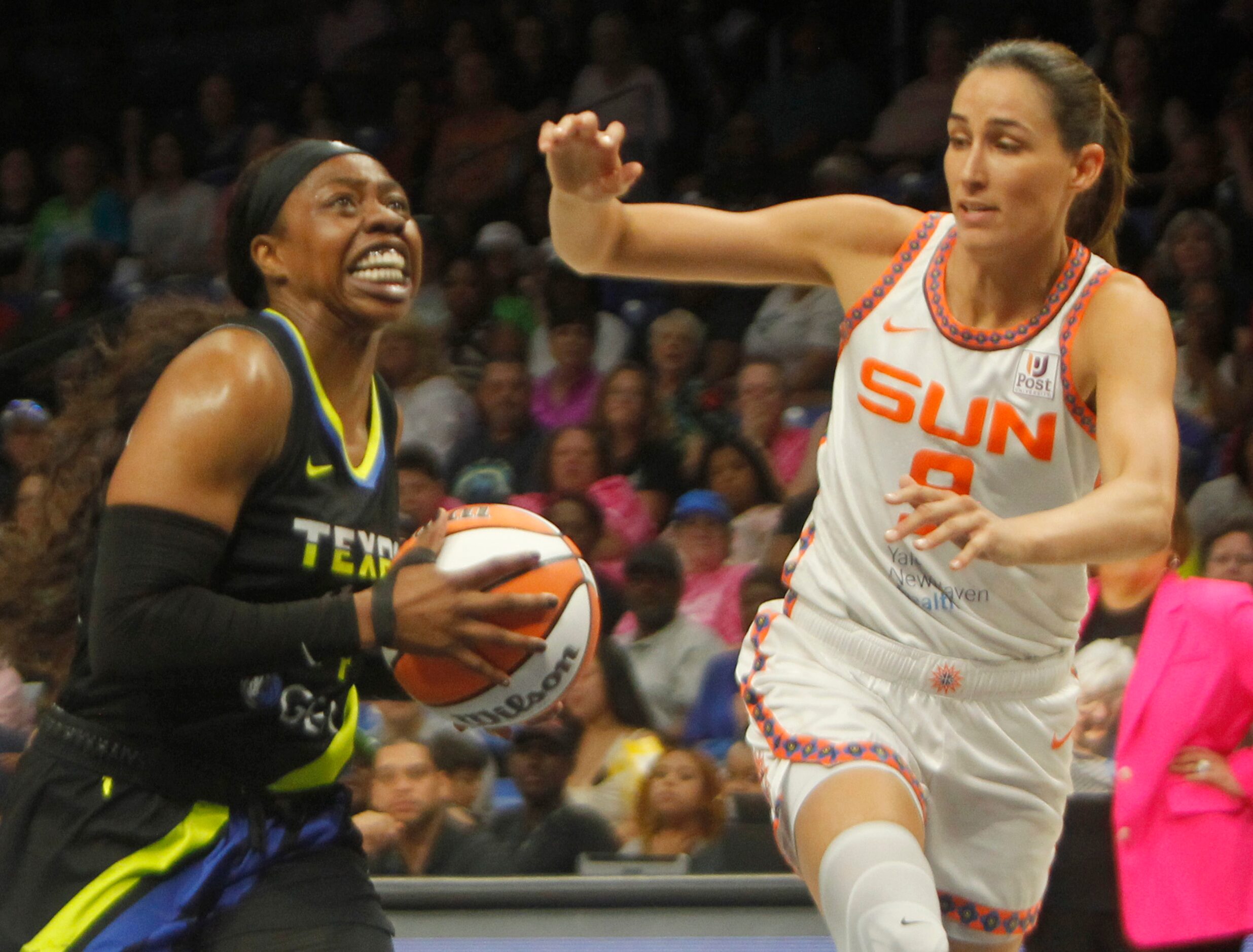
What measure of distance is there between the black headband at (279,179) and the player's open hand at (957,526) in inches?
35.7

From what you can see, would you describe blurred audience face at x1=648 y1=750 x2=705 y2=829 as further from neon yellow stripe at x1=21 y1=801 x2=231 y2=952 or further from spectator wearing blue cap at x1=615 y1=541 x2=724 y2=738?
neon yellow stripe at x1=21 y1=801 x2=231 y2=952

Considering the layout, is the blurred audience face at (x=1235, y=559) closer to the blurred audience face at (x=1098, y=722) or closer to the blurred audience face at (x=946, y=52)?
the blurred audience face at (x=1098, y=722)

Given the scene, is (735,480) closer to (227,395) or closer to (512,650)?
(512,650)

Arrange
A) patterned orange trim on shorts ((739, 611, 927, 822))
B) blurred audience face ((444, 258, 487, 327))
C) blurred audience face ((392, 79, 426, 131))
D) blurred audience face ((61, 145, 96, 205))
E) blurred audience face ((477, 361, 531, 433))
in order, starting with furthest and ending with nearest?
1. blurred audience face ((61, 145, 96, 205))
2. blurred audience face ((392, 79, 426, 131))
3. blurred audience face ((444, 258, 487, 327))
4. blurred audience face ((477, 361, 531, 433))
5. patterned orange trim on shorts ((739, 611, 927, 822))

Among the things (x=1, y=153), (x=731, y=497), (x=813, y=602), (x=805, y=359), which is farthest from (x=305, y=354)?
(x=1, y=153)

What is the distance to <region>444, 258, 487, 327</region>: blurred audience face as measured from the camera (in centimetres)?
667

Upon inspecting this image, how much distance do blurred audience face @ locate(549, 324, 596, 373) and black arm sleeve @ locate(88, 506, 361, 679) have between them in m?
3.99

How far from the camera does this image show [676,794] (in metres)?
4.29

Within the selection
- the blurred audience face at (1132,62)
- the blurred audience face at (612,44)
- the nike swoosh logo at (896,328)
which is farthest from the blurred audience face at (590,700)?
the blurred audience face at (612,44)

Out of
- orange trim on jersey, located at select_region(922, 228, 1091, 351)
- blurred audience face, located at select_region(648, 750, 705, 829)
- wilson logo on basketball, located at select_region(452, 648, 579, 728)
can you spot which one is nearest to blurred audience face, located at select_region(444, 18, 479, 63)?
blurred audience face, located at select_region(648, 750, 705, 829)

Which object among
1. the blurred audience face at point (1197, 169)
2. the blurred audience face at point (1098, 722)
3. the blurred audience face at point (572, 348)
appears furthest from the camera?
the blurred audience face at point (1197, 169)

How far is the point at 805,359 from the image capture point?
5.86m

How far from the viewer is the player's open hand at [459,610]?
2.09 metres

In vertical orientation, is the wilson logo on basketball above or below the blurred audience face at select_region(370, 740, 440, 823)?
above
